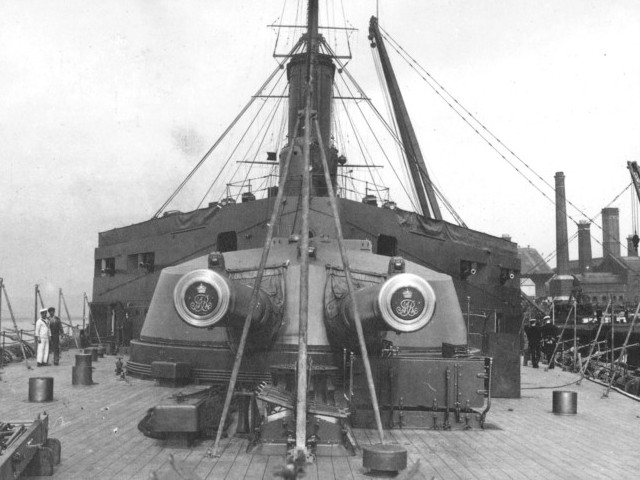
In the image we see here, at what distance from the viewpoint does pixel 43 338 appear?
11.3 m

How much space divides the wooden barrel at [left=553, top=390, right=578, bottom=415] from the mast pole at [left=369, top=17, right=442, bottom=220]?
12.0 m

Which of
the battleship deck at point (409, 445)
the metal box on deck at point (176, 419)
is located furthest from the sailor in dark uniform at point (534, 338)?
the metal box on deck at point (176, 419)

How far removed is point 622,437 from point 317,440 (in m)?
2.82

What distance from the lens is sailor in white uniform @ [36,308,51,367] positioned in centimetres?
1121

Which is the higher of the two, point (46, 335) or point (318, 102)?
point (318, 102)

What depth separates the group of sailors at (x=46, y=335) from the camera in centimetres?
1126

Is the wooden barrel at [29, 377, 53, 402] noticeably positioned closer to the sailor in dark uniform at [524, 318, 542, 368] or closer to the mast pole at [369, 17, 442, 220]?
the sailor in dark uniform at [524, 318, 542, 368]

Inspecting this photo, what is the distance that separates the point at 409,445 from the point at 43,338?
812 cm

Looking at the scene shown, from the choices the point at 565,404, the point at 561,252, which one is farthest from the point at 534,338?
the point at 561,252

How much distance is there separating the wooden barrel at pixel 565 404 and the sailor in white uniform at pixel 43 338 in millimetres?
8061

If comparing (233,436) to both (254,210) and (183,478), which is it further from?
(254,210)

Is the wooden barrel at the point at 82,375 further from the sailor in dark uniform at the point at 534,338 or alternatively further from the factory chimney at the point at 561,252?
the factory chimney at the point at 561,252

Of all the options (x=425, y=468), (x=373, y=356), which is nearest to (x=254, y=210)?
(x=373, y=356)

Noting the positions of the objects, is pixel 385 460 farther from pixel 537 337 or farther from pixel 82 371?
pixel 537 337
